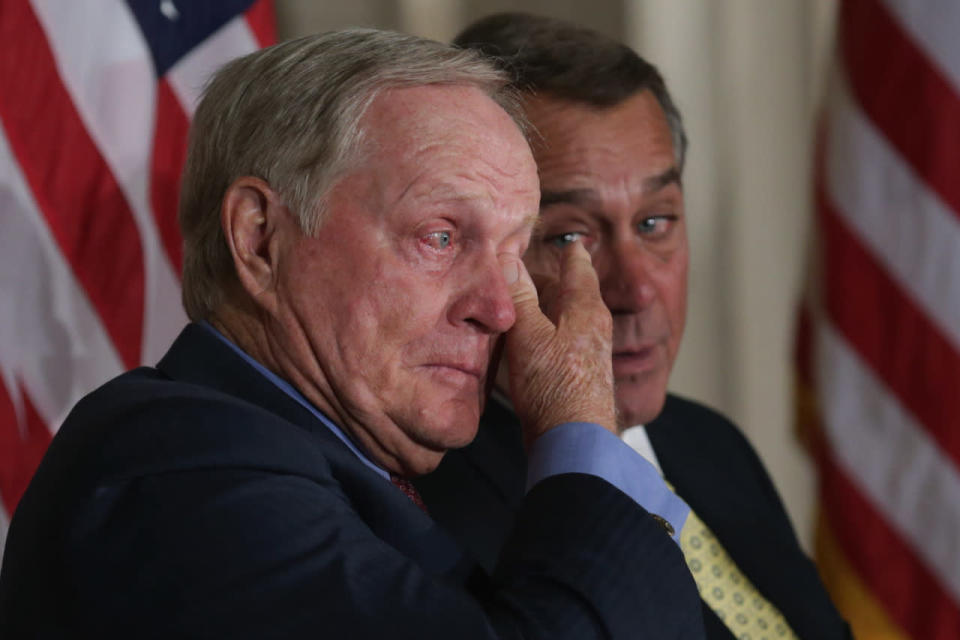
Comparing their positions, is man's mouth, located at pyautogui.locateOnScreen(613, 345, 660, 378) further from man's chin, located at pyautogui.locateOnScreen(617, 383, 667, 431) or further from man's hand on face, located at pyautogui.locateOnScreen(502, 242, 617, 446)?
man's hand on face, located at pyautogui.locateOnScreen(502, 242, 617, 446)

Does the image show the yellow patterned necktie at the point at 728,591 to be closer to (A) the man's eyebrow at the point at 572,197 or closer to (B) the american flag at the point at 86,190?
(A) the man's eyebrow at the point at 572,197

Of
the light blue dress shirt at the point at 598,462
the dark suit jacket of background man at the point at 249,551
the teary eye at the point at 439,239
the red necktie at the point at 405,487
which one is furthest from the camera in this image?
the red necktie at the point at 405,487

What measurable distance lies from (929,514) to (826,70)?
1.02 meters

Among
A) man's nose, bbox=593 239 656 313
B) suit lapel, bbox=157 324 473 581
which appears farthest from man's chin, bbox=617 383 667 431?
suit lapel, bbox=157 324 473 581

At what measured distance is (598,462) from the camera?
1.13 metres

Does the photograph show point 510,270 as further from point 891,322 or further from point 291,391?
point 891,322

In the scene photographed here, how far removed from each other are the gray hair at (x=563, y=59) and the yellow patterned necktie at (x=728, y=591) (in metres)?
0.71

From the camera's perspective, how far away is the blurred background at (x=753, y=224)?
72.8 inches

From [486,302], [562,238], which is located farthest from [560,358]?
[562,238]

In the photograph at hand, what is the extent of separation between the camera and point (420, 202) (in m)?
1.22

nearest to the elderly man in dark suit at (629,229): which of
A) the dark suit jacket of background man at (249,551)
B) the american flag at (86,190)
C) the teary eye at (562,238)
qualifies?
the teary eye at (562,238)

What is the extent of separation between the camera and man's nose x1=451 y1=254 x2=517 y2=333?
1.24m

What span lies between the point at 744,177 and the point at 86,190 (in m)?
1.92

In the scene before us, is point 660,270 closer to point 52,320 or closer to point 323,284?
point 323,284
